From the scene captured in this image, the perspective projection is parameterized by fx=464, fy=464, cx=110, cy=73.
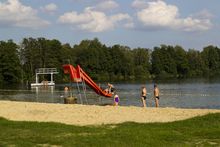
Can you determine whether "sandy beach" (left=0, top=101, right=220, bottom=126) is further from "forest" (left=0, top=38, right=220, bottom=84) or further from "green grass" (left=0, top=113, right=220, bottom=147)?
"forest" (left=0, top=38, right=220, bottom=84)

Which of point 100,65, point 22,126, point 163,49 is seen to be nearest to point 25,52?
point 100,65

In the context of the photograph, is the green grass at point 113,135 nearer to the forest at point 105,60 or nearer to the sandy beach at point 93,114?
the sandy beach at point 93,114

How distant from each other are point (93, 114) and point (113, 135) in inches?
342

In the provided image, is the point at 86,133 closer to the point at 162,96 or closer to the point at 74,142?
the point at 74,142

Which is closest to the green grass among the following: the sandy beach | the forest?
the sandy beach

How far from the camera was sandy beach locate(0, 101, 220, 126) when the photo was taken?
67.6 feet

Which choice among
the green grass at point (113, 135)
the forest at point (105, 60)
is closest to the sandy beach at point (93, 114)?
the green grass at point (113, 135)

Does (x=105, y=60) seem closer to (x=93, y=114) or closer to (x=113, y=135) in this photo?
Result: (x=93, y=114)

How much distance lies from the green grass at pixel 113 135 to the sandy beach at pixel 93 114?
10.2 feet

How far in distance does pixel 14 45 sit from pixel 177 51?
59.9 m

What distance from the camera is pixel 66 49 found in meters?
142

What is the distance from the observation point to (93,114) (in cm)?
2273

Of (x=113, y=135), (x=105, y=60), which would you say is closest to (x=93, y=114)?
(x=113, y=135)

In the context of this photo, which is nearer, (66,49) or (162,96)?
(162,96)
